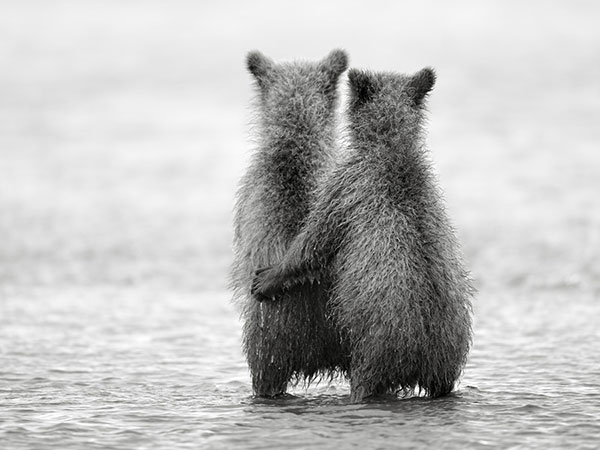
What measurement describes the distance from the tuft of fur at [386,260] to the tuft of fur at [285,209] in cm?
19

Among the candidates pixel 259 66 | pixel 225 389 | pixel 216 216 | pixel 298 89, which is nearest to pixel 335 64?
pixel 298 89

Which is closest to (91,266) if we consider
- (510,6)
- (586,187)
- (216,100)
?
(586,187)

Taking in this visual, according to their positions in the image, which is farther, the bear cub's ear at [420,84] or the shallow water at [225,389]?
the bear cub's ear at [420,84]

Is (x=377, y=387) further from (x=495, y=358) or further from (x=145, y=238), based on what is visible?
(x=145, y=238)

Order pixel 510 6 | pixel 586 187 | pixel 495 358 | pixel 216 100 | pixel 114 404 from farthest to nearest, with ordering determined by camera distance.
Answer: pixel 510 6 < pixel 216 100 < pixel 586 187 < pixel 495 358 < pixel 114 404

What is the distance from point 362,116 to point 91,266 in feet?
25.5

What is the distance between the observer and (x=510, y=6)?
3077 centimetres

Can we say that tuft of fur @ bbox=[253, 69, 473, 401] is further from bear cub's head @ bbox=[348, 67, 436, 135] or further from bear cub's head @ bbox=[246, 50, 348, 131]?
bear cub's head @ bbox=[246, 50, 348, 131]

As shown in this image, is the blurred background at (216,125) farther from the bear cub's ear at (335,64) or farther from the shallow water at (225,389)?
the shallow water at (225,389)

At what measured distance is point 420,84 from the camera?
7184mm

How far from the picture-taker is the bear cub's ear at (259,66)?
7.88 meters

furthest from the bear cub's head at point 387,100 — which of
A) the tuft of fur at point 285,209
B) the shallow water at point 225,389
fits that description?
the shallow water at point 225,389

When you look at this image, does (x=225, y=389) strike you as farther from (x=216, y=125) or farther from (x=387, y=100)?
(x=216, y=125)

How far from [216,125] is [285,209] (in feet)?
48.2
